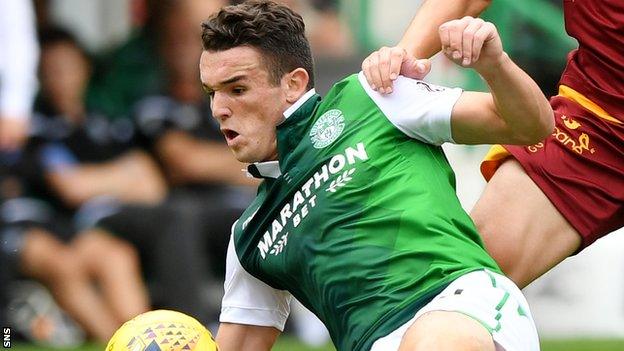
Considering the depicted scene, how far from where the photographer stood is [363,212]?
4828 mm

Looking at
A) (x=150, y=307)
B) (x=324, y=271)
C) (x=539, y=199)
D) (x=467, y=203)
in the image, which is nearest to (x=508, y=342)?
(x=324, y=271)

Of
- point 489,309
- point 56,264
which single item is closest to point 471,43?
point 489,309

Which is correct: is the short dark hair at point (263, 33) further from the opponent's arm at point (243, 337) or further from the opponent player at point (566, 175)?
the opponent's arm at point (243, 337)

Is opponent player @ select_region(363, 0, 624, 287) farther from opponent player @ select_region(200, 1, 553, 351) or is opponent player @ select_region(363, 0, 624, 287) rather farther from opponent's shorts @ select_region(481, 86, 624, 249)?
opponent player @ select_region(200, 1, 553, 351)

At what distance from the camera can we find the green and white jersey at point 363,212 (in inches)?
186

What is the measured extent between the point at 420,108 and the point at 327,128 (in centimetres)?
38

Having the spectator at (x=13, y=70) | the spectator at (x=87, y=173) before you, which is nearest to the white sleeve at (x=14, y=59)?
the spectator at (x=13, y=70)

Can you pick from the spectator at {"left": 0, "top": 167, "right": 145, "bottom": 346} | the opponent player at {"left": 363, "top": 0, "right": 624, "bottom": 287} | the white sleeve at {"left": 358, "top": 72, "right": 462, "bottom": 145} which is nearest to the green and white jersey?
the white sleeve at {"left": 358, "top": 72, "right": 462, "bottom": 145}

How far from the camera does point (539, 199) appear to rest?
551cm

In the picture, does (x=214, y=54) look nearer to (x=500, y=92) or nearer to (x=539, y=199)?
(x=500, y=92)

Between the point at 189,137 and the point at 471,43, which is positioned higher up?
the point at 471,43

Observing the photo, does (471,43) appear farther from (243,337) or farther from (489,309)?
(243,337)

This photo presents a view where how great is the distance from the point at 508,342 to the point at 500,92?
0.77 m

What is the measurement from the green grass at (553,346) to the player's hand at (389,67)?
19.3 ft
